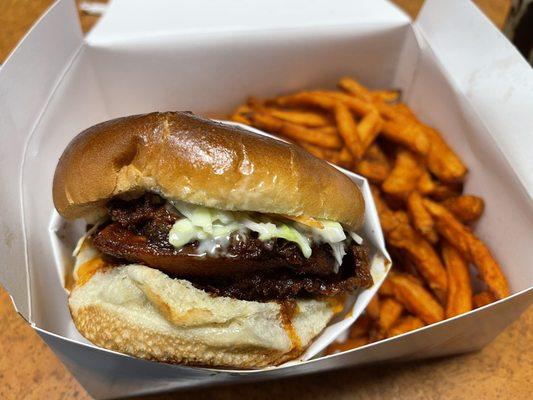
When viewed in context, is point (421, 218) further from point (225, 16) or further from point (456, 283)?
point (225, 16)

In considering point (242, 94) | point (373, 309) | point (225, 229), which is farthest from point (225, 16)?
point (373, 309)

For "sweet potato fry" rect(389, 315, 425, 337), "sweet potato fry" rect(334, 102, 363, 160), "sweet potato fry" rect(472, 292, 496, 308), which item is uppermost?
"sweet potato fry" rect(334, 102, 363, 160)

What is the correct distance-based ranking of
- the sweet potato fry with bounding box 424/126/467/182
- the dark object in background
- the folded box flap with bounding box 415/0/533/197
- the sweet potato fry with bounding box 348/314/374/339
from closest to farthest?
the folded box flap with bounding box 415/0/533/197 < the sweet potato fry with bounding box 348/314/374/339 < the sweet potato fry with bounding box 424/126/467/182 < the dark object in background

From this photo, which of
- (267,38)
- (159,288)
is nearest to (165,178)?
(159,288)

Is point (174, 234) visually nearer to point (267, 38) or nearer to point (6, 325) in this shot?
point (6, 325)

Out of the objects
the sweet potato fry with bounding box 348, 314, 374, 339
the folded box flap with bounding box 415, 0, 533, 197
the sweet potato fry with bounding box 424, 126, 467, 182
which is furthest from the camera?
the sweet potato fry with bounding box 424, 126, 467, 182

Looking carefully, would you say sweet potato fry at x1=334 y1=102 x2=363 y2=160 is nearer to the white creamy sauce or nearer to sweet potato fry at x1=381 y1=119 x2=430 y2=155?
sweet potato fry at x1=381 y1=119 x2=430 y2=155

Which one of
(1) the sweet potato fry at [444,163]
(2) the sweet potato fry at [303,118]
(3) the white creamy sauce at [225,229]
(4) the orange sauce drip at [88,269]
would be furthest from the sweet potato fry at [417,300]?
(4) the orange sauce drip at [88,269]

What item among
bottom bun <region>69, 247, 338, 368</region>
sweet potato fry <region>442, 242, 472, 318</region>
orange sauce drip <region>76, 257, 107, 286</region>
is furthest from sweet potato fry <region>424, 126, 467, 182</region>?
orange sauce drip <region>76, 257, 107, 286</region>
